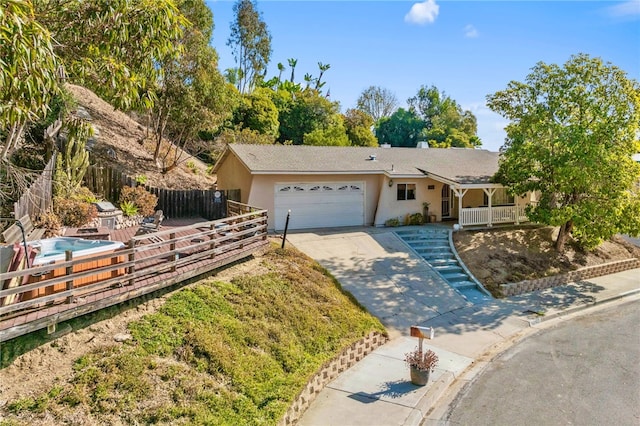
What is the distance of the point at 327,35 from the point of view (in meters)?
14.6

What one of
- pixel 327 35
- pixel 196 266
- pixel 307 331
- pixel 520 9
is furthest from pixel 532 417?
pixel 327 35

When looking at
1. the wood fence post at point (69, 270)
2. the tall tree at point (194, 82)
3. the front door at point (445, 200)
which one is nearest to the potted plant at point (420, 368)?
the wood fence post at point (69, 270)

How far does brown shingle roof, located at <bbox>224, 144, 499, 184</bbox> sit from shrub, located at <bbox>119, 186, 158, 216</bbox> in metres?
4.16

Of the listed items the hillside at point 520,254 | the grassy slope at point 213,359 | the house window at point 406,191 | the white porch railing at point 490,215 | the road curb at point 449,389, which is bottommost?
the road curb at point 449,389

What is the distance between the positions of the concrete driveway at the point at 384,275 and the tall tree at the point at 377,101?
53.3 m

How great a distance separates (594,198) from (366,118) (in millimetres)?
29780

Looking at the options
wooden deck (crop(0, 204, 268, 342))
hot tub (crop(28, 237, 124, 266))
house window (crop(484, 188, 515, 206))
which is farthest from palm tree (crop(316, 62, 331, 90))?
hot tub (crop(28, 237, 124, 266))

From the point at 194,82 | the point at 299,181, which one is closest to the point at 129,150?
the point at 194,82

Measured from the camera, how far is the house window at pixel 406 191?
64.0 ft

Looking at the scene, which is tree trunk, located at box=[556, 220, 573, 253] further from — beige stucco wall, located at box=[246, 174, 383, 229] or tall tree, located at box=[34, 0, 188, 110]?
tall tree, located at box=[34, 0, 188, 110]

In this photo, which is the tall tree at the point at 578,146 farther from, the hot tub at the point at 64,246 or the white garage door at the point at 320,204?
the hot tub at the point at 64,246

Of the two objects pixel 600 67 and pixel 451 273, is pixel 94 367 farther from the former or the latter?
pixel 600 67

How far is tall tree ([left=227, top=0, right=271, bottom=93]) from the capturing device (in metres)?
52.1

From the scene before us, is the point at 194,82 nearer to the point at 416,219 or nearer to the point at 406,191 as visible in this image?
the point at 406,191
